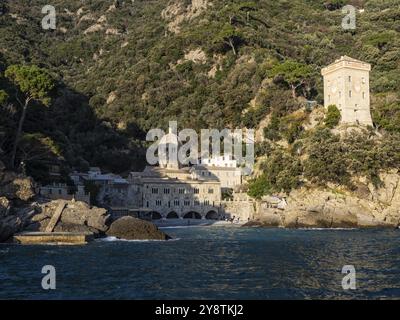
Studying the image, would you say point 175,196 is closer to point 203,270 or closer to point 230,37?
point 230,37

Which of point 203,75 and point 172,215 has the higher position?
point 203,75

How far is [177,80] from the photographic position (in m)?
104

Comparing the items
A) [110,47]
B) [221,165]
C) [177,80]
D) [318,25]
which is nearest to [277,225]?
[221,165]

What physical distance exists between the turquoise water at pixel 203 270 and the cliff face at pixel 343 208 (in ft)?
64.5

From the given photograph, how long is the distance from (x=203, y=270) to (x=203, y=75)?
3180 inches

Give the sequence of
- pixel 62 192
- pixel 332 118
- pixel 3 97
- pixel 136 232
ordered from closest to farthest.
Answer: pixel 136 232 → pixel 3 97 → pixel 62 192 → pixel 332 118

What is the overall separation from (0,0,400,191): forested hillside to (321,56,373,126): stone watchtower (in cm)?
340

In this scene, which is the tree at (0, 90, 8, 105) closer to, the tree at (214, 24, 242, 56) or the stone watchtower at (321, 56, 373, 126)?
the stone watchtower at (321, 56, 373, 126)

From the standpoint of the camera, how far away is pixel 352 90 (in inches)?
2832

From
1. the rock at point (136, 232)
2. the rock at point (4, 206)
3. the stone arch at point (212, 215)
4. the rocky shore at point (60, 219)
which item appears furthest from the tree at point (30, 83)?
the stone arch at point (212, 215)

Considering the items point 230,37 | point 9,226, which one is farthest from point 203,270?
point 230,37

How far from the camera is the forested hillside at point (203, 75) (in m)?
66.1

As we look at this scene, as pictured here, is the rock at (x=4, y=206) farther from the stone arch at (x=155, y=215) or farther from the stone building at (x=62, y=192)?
the stone arch at (x=155, y=215)

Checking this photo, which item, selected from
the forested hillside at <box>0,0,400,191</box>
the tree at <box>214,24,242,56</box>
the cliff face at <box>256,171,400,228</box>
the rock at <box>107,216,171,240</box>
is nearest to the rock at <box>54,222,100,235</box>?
the rock at <box>107,216,171,240</box>
